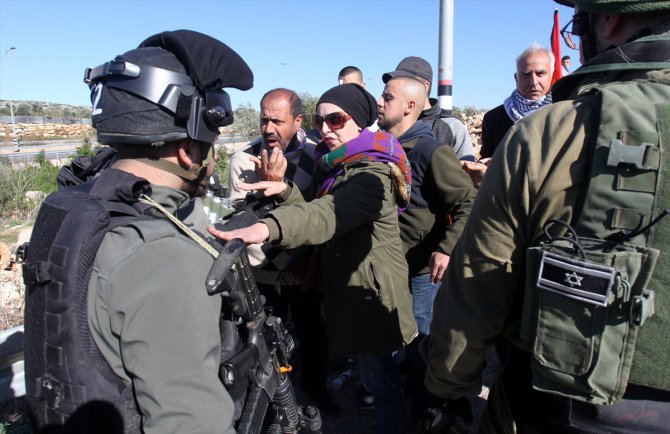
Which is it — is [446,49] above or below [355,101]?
above

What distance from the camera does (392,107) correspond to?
11.3 ft

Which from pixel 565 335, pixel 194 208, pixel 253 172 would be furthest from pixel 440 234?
pixel 565 335

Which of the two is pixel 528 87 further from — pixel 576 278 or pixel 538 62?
pixel 576 278

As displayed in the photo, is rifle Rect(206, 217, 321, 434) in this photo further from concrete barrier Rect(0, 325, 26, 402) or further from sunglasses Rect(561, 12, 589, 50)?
concrete barrier Rect(0, 325, 26, 402)

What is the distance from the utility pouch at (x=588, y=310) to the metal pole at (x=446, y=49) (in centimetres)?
637

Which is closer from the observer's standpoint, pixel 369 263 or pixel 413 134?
pixel 369 263

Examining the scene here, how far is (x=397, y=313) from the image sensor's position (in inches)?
104

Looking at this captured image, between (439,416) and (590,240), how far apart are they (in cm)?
233

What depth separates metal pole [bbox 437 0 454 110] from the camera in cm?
723

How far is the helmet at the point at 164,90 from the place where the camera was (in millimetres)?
1492

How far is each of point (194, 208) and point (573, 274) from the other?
1.34m

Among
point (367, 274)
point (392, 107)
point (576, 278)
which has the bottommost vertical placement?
point (367, 274)

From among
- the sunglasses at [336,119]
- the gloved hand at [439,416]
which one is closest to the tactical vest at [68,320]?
the sunglasses at [336,119]

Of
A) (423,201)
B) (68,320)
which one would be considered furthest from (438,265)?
(68,320)
